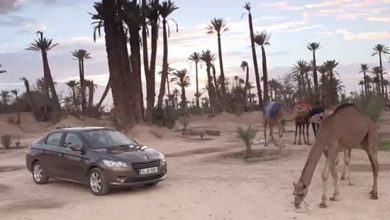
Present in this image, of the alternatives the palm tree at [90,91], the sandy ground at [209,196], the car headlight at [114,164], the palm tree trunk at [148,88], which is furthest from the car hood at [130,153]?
the palm tree at [90,91]

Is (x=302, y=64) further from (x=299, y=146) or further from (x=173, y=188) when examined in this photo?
(x=173, y=188)

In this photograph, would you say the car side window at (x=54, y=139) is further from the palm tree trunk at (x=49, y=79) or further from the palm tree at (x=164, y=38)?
the palm tree trunk at (x=49, y=79)

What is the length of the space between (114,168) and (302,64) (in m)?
62.4

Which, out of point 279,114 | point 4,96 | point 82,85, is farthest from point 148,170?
point 4,96

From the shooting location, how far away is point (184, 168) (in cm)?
1786

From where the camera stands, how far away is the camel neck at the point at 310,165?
1017 cm

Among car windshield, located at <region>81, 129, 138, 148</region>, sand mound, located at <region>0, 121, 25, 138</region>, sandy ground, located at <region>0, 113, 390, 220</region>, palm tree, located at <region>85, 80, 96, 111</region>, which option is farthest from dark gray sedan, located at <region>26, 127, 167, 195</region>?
palm tree, located at <region>85, 80, 96, 111</region>

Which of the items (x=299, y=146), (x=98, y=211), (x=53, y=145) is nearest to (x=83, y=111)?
(x=299, y=146)

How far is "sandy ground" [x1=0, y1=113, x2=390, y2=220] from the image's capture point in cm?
1048

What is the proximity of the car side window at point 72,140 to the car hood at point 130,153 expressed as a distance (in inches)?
35.7

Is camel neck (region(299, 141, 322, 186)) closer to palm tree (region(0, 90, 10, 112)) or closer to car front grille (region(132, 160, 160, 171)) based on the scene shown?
car front grille (region(132, 160, 160, 171))

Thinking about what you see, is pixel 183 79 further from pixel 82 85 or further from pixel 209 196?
pixel 209 196

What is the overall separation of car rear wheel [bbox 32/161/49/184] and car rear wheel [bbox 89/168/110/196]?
243 cm

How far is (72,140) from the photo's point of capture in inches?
571
